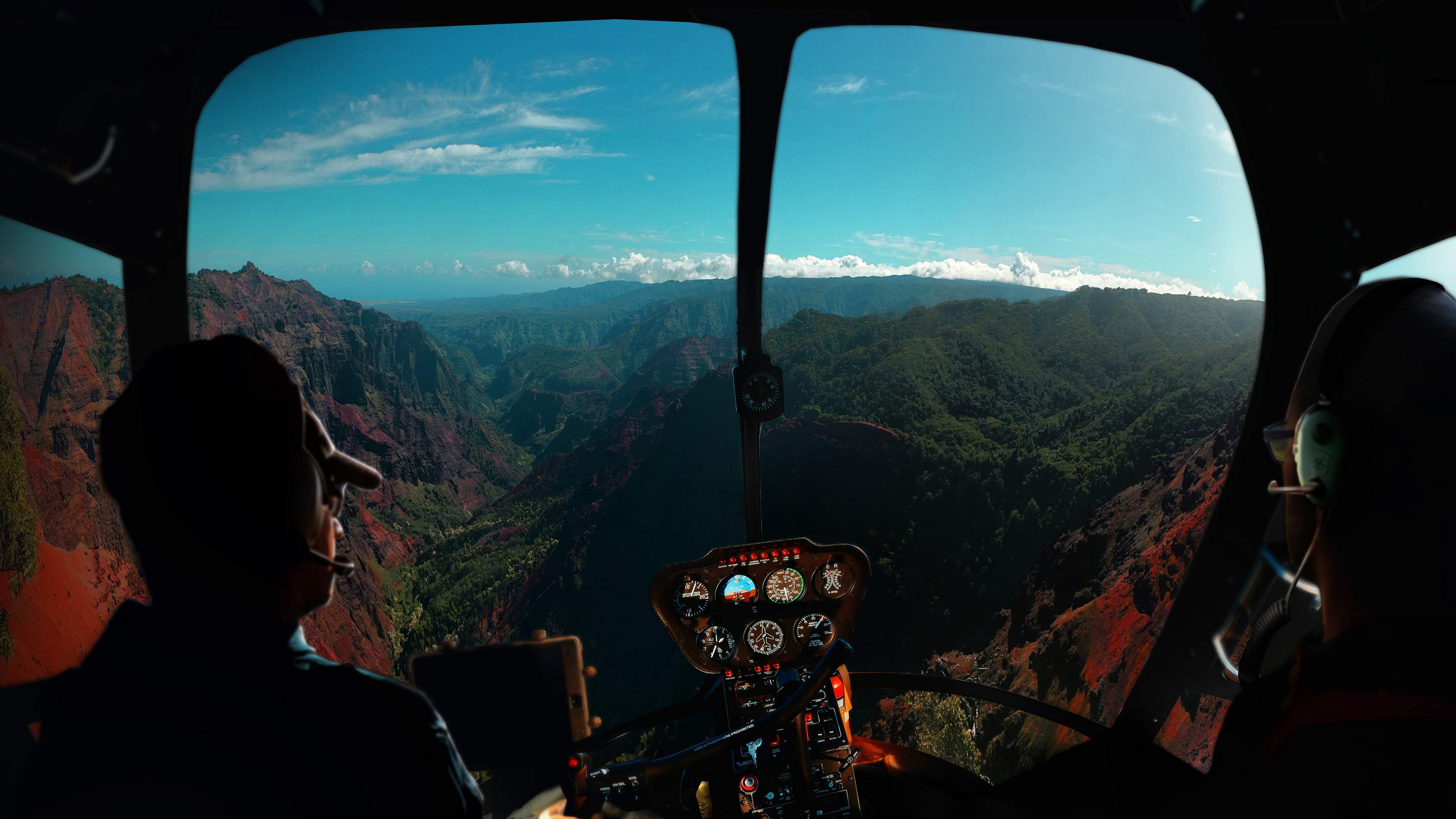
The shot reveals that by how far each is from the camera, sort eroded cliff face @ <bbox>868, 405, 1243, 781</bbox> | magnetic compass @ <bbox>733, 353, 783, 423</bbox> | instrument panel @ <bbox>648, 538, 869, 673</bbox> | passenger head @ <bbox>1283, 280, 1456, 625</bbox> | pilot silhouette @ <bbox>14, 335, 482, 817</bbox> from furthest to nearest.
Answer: eroded cliff face @ <bbox>868, 405, 1243, 781</bbox>, magnetic compass @ <bbox>733, 353, 783, 423</bbox>, instrument panel @ <bbox>648, 538, 869, 673</bbox>, passenger head @ <bbox>1283, 280, 1456, 625</bbox>, pilot silhouette @ <bbox>14, 335, 482, 817</bbox>

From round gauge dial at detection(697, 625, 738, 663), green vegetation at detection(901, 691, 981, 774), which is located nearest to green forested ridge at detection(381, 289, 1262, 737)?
green vegetation at detection(901, 691, 981, 774)

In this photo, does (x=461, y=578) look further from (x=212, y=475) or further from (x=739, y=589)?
(x=212, y=475)

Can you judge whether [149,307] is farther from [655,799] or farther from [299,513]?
[655,799]

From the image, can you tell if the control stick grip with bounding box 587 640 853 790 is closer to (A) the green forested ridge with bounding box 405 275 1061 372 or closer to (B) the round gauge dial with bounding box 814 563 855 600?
(B) the round gauge dial with bounding box 814 563 855 600

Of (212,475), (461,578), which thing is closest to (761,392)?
(212,475)

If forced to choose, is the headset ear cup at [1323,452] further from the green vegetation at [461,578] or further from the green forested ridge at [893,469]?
the green forested ridge at [893,469]

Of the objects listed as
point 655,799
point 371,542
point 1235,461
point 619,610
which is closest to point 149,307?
point 655,799
